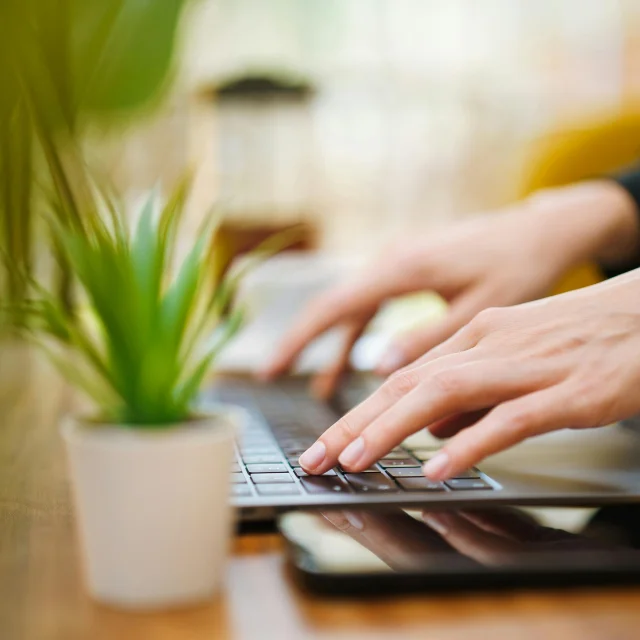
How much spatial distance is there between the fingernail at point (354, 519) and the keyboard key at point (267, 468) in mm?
80

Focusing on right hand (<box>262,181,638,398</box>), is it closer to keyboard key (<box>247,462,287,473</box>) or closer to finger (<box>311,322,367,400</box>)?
finger (<box>311,322,367,400</box>)

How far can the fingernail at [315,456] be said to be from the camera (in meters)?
0.46

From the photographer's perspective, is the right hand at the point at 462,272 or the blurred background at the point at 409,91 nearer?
the right hand at the point at 462,272

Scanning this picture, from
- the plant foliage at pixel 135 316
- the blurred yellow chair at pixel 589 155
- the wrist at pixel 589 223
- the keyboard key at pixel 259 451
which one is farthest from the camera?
the blurred yellow chair at pixel 589 155

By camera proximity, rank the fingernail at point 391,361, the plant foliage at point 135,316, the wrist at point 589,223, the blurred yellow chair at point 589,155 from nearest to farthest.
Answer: the plant foliage at point 135,316
the fingernail at point 391,361
the wrist at point 589,223
the blurred yellow chair at point 589,155

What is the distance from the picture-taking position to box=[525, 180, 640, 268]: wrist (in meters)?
0.95

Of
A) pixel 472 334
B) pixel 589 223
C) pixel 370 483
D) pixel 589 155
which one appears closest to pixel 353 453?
pixel 370 483

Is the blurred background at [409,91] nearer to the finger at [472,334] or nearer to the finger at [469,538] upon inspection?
the finger at [472,334]

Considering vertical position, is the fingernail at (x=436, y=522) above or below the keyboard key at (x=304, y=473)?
above

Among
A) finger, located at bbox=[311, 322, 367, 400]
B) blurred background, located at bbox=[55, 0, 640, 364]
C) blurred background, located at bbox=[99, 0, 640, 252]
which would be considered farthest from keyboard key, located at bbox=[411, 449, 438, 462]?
Answer: blurred background, located at bbox=[99, 0, 640, 252]

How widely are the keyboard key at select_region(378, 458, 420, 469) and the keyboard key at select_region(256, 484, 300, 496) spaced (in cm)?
7

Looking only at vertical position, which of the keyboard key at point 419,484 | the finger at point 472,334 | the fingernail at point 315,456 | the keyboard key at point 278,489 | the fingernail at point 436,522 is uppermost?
the finger at point 472,334

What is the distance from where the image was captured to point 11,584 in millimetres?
352

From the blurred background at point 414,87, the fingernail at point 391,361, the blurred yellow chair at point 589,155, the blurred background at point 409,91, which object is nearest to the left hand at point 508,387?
the fingernail at point 391,361
